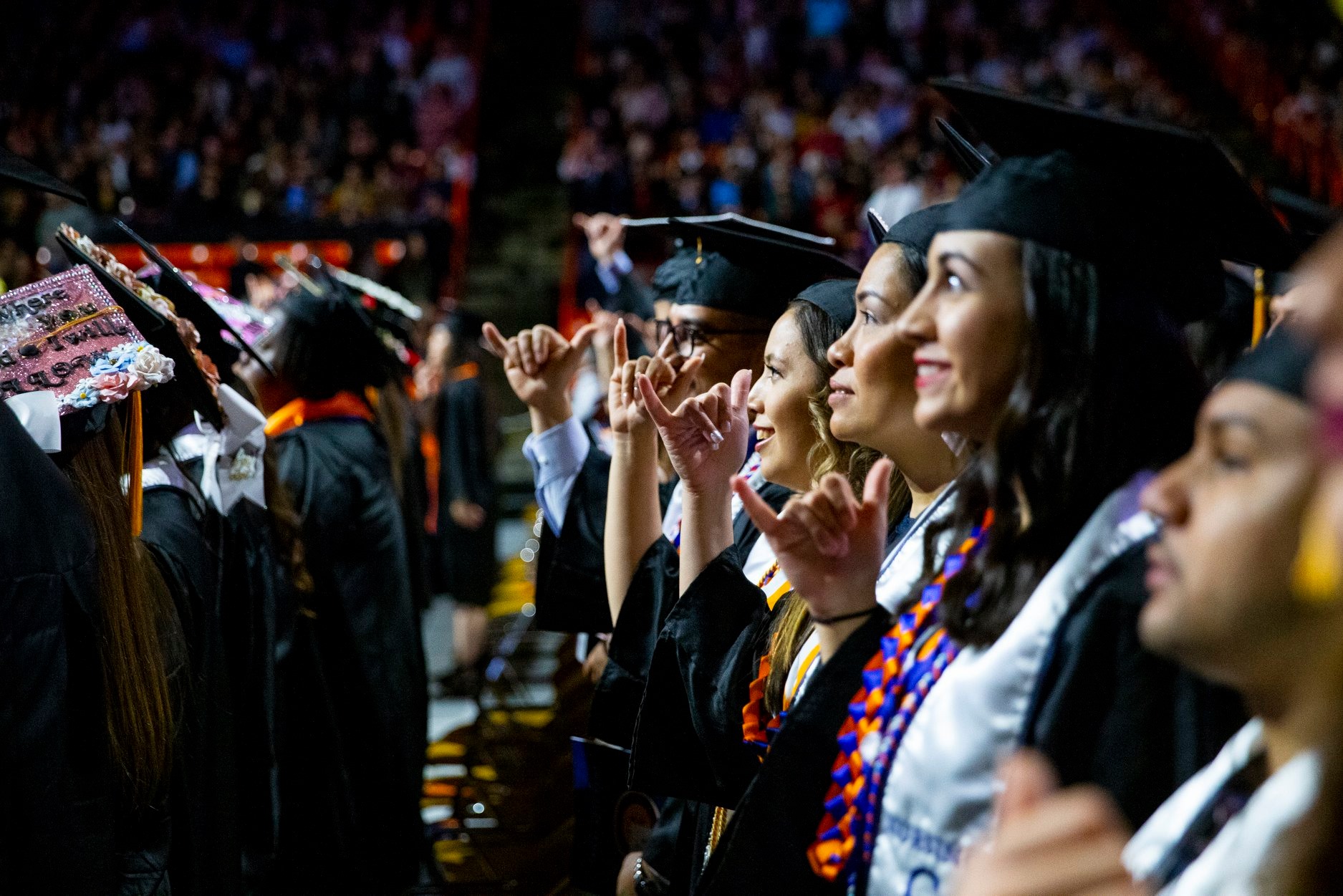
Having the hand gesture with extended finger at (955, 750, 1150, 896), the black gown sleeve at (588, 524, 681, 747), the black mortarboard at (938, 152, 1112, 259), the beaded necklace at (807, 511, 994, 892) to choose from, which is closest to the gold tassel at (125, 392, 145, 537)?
the black gown sleeve at (588, 524, 681, 747)

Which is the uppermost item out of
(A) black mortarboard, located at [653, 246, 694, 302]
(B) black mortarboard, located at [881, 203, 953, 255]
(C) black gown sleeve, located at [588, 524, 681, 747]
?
(B) black mortarboard, located at [881, 203, 953, 255]

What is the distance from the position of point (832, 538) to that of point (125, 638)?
130cm

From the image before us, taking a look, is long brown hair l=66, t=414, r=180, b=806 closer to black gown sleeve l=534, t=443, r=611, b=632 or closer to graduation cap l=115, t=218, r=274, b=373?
graduation cap l=115, t=218, r=274, b=373

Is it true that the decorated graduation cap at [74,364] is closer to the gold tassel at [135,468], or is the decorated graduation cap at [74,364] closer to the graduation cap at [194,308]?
the gold tassel at [135,468]

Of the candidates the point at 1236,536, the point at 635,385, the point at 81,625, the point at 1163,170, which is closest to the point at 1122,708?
the point at 1236,536

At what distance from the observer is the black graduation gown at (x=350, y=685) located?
3.77 metres

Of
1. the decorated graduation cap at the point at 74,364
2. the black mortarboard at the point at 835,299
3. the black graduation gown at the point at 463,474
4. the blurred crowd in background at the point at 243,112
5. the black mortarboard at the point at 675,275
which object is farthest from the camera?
the blurred crowd in background at the point at 243,112

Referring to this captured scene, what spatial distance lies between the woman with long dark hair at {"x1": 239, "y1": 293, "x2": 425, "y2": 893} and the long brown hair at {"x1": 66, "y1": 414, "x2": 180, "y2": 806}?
133 centimetres

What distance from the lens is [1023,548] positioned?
4.66ft

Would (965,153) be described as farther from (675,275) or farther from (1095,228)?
(675,275)

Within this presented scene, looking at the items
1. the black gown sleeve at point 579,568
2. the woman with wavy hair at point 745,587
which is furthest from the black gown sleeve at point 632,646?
the black gown sleeve at point 579,568

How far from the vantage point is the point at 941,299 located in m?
1.50

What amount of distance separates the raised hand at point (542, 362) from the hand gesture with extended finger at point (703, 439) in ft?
2.53

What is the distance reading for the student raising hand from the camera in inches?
61.3
